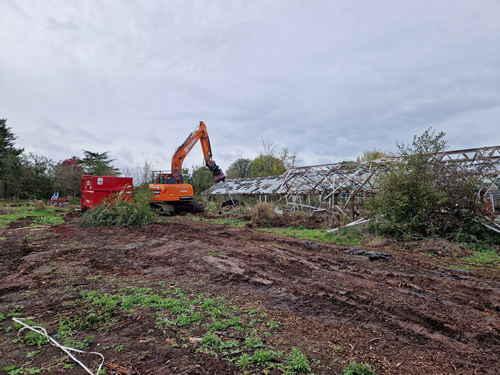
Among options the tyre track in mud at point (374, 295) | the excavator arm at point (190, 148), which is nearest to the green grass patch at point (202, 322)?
the tyre track in mud at point (374, 295)

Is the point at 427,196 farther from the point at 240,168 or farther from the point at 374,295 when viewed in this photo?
the point at 240,168

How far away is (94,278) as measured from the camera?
605cm

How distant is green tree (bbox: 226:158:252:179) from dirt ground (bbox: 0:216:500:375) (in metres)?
40.6

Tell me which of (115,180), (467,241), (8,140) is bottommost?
(467,241)

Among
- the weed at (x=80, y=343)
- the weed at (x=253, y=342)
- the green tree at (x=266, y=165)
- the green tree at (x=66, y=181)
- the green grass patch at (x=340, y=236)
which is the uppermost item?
the green tree at (x=266, y=165)

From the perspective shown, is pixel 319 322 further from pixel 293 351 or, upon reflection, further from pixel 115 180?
pixel 115 180

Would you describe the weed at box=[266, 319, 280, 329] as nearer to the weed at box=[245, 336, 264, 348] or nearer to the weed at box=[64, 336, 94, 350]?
the weed at box=[245, 336, 264, 348]

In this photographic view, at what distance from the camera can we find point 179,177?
2075 cm

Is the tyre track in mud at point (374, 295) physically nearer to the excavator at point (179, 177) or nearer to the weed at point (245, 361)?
the weed at point (245, 361)

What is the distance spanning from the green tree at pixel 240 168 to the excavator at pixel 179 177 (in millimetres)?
28488

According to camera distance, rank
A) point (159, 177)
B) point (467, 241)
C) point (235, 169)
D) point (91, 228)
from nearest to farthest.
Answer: point (467, 241), point (91, 228), point (159, 177), point (235, 169)

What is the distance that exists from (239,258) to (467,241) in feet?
27.4

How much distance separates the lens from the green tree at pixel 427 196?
11.0 metres

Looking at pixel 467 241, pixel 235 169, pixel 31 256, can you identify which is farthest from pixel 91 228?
pixel 235 169
